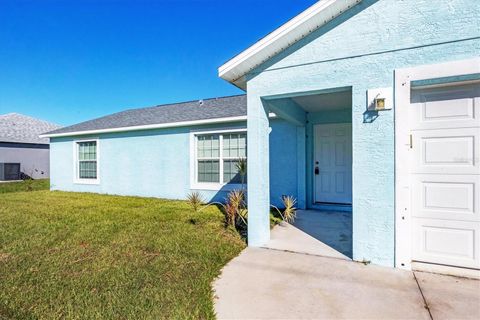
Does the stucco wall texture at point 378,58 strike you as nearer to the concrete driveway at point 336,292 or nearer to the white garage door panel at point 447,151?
the white garage door panel at point 447,151

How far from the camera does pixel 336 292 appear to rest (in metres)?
3.17

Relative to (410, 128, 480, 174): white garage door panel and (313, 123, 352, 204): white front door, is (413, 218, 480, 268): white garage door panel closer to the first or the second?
(410, 128, 480, 174): white garage door panel

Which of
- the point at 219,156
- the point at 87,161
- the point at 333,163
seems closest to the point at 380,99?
the point at 333,163

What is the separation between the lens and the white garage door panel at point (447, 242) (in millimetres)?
3510

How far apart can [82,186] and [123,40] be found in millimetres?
7719

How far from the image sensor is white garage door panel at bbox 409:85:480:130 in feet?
11.6

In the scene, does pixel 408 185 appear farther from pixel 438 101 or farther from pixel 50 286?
pixel 50 286

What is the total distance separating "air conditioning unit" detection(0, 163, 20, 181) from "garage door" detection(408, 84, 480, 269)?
25578 mm

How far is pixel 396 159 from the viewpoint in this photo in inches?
148

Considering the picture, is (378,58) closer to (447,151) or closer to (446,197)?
(447,151)

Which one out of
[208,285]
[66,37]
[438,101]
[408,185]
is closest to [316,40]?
Answer: [438,101]

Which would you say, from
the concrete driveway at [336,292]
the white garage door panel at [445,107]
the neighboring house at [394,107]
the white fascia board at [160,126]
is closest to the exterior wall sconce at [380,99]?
the neighboring house at [394,107]

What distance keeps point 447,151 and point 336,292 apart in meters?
2.52

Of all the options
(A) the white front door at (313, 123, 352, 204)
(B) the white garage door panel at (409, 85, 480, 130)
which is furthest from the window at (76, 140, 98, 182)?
(B) the white garage door panel at (409, 85, 480, 130)
